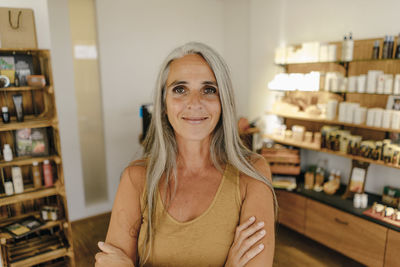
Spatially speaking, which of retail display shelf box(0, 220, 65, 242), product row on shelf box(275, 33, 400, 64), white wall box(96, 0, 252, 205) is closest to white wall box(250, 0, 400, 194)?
product row on shelf box(275, 33, 400, 64)

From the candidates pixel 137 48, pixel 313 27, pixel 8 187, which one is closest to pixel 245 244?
pixel 8 187

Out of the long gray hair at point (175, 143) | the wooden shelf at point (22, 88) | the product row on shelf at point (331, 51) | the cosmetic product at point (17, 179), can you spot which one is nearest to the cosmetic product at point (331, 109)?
the product row on shelf at point (331, 51)

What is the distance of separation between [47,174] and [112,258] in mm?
1836

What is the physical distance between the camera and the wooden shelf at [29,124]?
7.60ft

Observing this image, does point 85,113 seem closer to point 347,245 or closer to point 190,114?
point 190,114

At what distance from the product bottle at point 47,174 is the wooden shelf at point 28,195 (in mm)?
53

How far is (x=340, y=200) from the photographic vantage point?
2.87 m

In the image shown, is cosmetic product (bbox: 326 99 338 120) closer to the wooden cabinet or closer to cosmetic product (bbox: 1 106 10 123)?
the wooden cabinet

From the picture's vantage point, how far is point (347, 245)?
2.70 metres

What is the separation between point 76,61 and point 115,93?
58 cm

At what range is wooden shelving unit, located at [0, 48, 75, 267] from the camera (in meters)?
2.43

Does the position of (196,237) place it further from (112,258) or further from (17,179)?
(17,179)

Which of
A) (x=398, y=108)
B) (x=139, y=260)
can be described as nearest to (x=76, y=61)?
(x=139, y=260)

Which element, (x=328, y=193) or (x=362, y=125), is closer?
(x=362, y=125)
